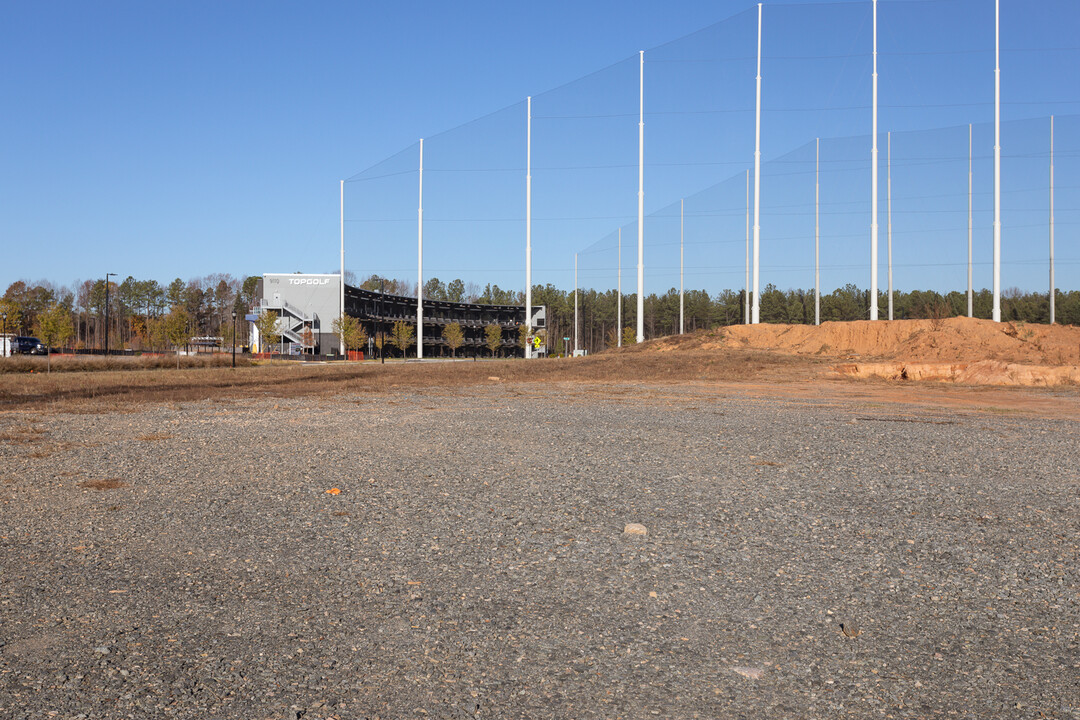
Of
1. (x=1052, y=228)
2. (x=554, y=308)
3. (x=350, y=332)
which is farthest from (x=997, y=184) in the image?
(x=554, y=308)

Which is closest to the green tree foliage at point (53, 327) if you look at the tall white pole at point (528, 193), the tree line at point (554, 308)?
the tree line at point (554, 308)

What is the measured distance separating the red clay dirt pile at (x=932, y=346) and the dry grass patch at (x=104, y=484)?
2233cm

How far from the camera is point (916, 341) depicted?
27.0 meters

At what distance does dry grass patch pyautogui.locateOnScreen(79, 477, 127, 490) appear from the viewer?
6.69 metres

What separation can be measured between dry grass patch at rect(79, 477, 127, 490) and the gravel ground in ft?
0.11

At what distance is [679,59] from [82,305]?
12618 centimetres

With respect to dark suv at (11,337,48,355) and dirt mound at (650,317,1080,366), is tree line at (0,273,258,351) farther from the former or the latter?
dirt mound at (650,317,1080,366)

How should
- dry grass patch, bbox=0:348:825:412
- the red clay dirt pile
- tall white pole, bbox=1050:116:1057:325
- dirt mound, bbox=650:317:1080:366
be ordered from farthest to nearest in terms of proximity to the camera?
tall white pole, bbox=1050:116:1057:325
dirt mound, bbox=650:317:1080:366
the red clay dirt pile
dry grass patch, bbox=0:348:825:412

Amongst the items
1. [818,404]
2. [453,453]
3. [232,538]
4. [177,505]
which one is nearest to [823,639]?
[232,538]

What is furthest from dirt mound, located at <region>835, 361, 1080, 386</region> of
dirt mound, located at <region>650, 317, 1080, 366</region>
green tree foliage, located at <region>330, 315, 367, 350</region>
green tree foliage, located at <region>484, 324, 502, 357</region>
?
green tree foliage, located at <region>484, 324, 502, 357</region>

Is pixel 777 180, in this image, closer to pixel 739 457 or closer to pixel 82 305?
pixel 739 457

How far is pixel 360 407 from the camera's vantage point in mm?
14914

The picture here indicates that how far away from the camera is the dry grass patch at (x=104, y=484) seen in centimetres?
669

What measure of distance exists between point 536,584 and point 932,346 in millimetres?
26089
